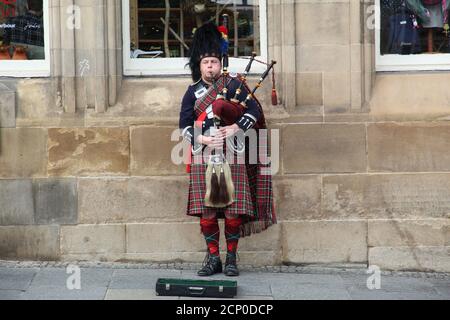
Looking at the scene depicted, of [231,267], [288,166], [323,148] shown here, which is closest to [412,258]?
[323,148]

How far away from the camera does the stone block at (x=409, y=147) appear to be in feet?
28.3

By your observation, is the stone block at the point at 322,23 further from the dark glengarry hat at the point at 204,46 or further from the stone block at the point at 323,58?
the dark glengarry hat at the point at 204,46

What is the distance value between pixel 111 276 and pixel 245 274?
116cm

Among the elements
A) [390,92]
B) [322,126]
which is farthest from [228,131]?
[390,92]

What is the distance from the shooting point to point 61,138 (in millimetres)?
8562

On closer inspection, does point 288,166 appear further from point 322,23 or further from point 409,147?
point 322,23

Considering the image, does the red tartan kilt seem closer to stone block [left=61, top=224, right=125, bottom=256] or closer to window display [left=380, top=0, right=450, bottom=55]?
stone block [left=61, top=224, right=125, bottom=256]

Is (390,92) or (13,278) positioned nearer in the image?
(13,278)

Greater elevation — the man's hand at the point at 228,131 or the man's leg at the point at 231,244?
the man's hand at the point at 228,131

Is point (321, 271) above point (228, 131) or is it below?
below

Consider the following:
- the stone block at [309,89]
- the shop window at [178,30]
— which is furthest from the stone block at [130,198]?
the stone block at [309,89]

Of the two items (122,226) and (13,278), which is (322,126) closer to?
(122,226)

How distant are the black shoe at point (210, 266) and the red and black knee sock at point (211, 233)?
Result: 4 centimetres

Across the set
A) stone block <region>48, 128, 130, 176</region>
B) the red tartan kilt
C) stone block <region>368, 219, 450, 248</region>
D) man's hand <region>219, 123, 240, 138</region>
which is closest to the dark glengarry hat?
man's hand <region>219, 123, 240, 138</region>
